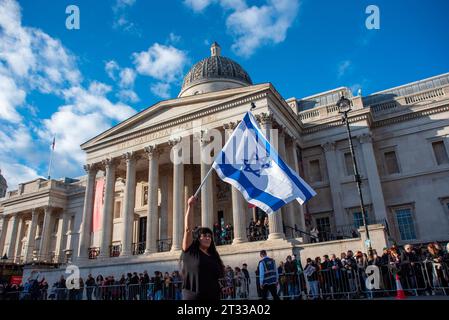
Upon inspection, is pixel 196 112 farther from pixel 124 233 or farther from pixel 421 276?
pixel 421 276

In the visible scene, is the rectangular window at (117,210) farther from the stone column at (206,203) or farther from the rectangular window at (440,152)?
the rectangular window at (440,152)

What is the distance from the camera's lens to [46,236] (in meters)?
40.8

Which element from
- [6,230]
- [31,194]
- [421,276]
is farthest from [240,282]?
[6,230]

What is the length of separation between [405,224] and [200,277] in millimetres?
24619

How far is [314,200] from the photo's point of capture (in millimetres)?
27203

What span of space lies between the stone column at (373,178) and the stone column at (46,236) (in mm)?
35239

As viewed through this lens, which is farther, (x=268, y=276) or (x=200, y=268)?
(x=268, y=276)

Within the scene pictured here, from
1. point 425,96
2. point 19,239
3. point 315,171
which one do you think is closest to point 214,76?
point 315,171

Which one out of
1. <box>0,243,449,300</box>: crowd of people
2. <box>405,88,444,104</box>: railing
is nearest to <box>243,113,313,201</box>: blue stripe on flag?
<box>0,243,449,300</box>: crowd of people

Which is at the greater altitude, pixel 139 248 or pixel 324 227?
pixel 324 227

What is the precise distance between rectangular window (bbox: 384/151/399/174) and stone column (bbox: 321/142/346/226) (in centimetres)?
356

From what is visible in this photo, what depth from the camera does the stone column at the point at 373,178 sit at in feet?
78.6

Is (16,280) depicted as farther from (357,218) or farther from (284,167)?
(284,167)

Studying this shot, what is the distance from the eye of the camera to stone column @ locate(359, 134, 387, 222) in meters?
24.0
